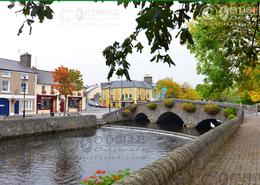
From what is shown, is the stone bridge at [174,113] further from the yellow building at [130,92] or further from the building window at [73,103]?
the yellow building at [130,92]

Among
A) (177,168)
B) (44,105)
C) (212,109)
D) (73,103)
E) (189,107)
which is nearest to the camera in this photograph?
(177,168)

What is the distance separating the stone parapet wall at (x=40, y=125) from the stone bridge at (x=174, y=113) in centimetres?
973

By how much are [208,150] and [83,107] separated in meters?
61.4

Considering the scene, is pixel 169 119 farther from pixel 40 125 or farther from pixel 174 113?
Result: pixel 40 125

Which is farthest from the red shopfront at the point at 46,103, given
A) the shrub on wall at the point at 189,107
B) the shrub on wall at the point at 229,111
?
the shrub on wall at the point at 229,111

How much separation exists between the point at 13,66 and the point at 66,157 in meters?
33.1

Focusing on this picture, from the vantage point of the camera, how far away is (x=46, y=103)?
58594 mm

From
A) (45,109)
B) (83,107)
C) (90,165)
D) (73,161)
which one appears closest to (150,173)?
(90,165)

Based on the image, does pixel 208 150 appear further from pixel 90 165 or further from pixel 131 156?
pixel 131 156

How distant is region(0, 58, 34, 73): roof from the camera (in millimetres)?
49550

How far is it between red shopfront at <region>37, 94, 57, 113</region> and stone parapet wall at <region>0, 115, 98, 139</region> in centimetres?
1477

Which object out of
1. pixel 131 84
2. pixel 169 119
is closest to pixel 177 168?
pixel 169 119

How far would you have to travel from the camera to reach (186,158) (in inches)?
295

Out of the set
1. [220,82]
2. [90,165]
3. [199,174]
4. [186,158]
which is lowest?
[90,165]
